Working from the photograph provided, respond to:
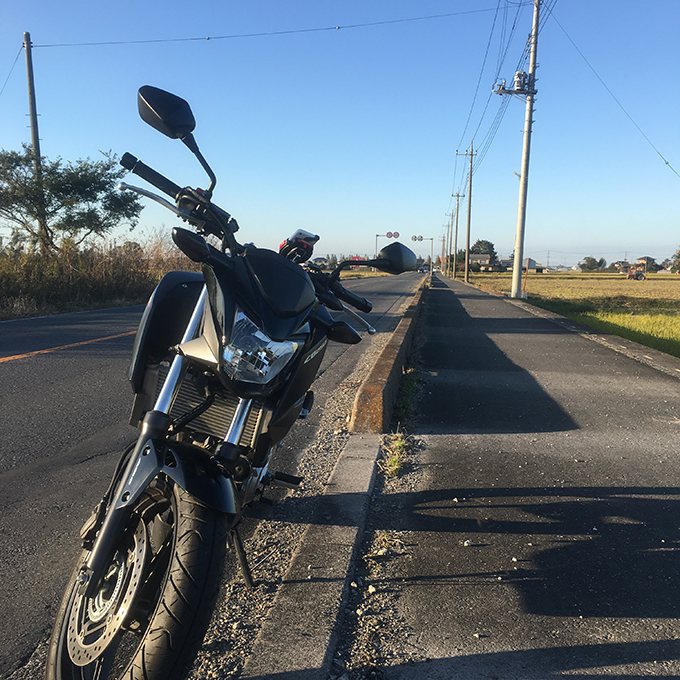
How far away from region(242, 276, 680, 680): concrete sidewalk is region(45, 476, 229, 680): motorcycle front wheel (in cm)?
49

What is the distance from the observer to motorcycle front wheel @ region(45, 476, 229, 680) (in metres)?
1.50

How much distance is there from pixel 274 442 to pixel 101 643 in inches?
32.6

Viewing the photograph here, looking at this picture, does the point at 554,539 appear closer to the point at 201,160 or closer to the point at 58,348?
the point at 201,160

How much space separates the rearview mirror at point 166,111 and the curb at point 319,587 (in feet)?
5.84

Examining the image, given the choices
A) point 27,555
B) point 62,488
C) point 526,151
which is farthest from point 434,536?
point 526,151

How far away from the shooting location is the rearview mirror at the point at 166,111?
1.93m

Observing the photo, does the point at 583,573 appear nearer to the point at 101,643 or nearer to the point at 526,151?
the point at 101,643

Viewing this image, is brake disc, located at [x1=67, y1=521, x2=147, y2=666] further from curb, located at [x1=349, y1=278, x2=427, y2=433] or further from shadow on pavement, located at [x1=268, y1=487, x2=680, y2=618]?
curb, located at [x1=349, y1=278, x2=427, y2=433]

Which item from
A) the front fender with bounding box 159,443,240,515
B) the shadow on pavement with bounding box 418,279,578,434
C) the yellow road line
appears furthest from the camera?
the yellow road line

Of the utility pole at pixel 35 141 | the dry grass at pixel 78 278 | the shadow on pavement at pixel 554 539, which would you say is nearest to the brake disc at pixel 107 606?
the shadow on pavement at pixel 554 539

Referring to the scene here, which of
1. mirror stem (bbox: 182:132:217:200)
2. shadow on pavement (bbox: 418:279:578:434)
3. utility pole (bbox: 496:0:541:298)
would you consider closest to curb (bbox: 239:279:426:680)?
shadow on pavement (bbox: 418:279:578:434)

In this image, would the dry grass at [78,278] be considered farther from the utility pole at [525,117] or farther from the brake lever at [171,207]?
the utility pole at [525,117]

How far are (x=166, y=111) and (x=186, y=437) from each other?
1107 mm

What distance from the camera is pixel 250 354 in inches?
69.6
